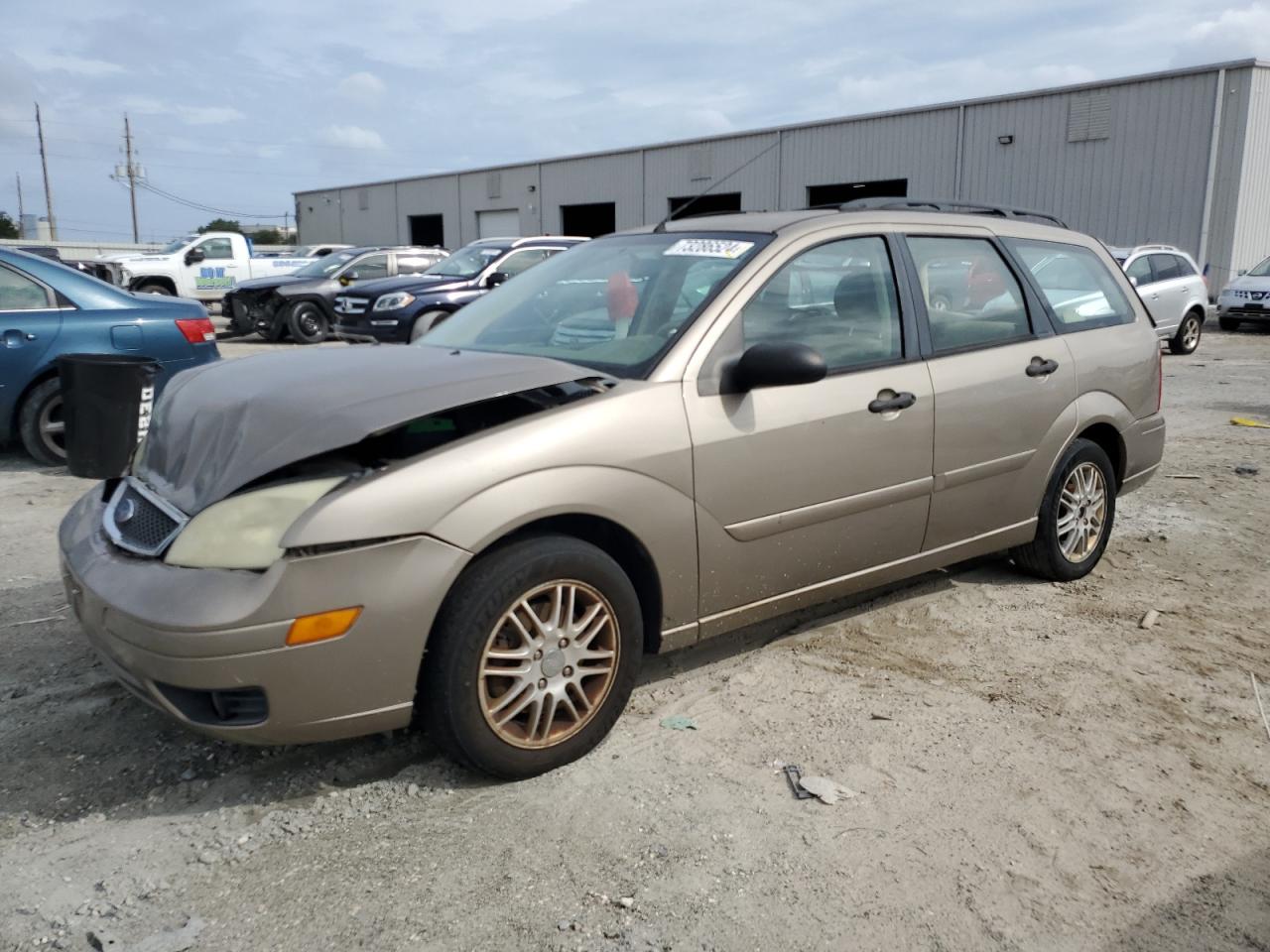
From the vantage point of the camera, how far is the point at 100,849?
2773 millimetres

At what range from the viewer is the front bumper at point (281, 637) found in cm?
267

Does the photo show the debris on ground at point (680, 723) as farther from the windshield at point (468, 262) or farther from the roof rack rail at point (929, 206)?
the windshield at point (468, 262)

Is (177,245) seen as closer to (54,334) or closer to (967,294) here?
(54,334)

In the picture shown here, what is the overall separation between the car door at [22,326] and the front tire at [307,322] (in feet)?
31.8

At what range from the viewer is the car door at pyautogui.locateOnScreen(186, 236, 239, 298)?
21.3 metres

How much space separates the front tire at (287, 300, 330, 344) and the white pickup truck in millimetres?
4352

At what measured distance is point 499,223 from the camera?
4116cm

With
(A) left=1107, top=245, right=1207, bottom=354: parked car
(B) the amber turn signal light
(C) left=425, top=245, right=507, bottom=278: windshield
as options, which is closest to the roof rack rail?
→ (B) the amber turn signal light

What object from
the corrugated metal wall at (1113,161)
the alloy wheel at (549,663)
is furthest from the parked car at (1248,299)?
the alloy wheel at (549,663)

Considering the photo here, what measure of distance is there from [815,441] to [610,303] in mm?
919

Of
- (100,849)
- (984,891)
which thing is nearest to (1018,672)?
(984,891)

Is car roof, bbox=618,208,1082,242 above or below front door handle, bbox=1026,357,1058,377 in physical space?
above

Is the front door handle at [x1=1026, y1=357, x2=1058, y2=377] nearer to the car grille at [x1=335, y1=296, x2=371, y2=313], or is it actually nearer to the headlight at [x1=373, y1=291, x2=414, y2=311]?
the headlight at [x1=373, y1=291, x2=414, y2=311]

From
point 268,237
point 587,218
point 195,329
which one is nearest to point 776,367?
point 195,329
